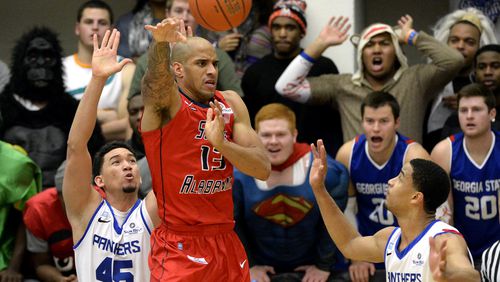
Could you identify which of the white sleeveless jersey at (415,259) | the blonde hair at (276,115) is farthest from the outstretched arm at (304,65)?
the white sleeveless jersey at (415,259)

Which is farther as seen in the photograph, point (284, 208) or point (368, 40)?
point (368, 40)

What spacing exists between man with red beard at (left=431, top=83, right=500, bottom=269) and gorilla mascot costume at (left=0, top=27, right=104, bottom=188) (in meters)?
2.64

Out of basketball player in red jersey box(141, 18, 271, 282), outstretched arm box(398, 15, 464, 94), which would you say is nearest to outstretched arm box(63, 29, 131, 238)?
basketball player in red jersey box(141, 18, 271, 282)

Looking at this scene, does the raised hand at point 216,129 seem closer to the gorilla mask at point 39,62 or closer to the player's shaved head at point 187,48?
the player's shaved head at point 187,48

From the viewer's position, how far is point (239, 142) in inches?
240

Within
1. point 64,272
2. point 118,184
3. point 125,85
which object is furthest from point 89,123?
point 125,85

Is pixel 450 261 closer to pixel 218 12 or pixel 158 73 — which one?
pixel 158 73

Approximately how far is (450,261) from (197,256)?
1543 mm

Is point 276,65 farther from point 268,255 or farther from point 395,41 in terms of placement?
point 268,255

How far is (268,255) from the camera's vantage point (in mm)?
7695

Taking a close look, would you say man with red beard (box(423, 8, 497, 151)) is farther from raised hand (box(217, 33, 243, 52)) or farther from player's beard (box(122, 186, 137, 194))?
player's beard (box(122, 186, 137, 194))

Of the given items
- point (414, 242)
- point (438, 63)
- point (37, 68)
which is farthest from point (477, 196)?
point (37, 68)

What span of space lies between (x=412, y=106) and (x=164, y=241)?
279cm

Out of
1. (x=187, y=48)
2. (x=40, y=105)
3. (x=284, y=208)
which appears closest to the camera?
(x=187, y=48)
